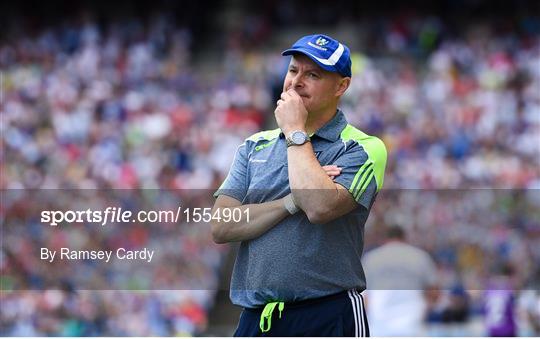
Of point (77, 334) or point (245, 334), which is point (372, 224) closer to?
point (77, 334)

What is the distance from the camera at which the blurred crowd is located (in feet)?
39.7

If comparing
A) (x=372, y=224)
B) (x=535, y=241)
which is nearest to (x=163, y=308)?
(x=372, y=224)

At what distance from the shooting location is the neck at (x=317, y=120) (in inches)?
168

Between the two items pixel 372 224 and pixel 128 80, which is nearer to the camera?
Answer: pixel 372 224

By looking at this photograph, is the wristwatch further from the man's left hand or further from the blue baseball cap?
the blue baseball cap

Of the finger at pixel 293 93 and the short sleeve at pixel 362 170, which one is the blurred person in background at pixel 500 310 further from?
the finger at pixel 293 93

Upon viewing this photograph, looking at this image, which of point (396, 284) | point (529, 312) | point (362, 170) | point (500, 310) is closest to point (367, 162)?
point (362, 170)

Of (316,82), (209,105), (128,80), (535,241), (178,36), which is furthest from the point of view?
(178,36)

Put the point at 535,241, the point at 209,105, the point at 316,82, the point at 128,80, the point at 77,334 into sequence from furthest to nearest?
the point at 128,80 < the point at 209,105 < the point at 535,241 < the point at 77,334 < the point at 316,82

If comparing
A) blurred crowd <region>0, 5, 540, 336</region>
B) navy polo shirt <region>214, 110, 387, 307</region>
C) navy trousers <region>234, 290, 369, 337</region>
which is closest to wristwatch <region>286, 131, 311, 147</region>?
navy polo shirt <region>214, 110, 387, 307</region>

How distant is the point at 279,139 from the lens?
4266 millimetres

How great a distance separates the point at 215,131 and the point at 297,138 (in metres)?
13.5

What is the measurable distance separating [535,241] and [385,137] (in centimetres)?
422

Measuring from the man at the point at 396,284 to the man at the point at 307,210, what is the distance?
350 cm
